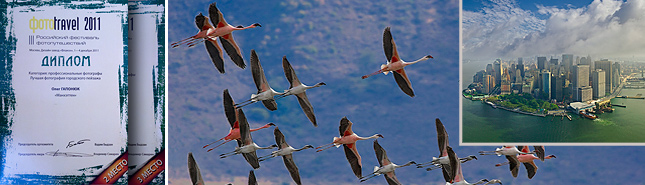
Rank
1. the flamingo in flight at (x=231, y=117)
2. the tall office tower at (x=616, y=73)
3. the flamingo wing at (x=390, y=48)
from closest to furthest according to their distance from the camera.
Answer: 1. the tall office tower at (x=616, y=73)
2. the flamingo wing at (x=390, y=48)
3. the flamingo in flight at (x=231, y=117)

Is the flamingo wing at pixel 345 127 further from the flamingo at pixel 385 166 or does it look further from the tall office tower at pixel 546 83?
the tall office tower at pixel 546 83

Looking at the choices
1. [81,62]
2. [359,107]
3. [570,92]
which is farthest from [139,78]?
[570,92]

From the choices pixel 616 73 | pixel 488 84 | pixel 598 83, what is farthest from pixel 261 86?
pixel 616 73

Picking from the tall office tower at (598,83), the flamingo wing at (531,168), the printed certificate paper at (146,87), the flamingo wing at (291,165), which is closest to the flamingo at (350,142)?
the flamingo wing at (291,165)

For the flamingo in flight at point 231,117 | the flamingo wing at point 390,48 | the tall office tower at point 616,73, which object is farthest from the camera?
the flamingo in flight at point 231,117

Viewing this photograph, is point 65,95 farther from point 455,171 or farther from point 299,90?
point 455,171

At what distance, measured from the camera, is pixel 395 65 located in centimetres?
357

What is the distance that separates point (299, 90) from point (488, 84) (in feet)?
3.95

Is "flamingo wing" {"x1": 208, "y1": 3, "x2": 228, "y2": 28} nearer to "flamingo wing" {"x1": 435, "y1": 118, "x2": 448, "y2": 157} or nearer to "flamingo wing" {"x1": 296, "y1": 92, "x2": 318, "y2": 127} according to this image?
"flamingo wing" {"x1": 296, "y1": 92, "x2": 318, "y2": 127}

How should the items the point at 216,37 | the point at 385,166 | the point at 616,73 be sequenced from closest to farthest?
the point at 616,73 < the point at 385,166 < the point at 216,37

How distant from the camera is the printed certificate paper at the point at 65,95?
3.63 metres

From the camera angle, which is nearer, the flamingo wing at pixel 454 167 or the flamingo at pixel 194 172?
the flamingo wing at pixel 454 167

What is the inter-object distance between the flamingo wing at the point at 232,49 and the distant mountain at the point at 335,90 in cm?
4

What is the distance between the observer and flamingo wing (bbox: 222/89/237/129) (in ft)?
12.1
